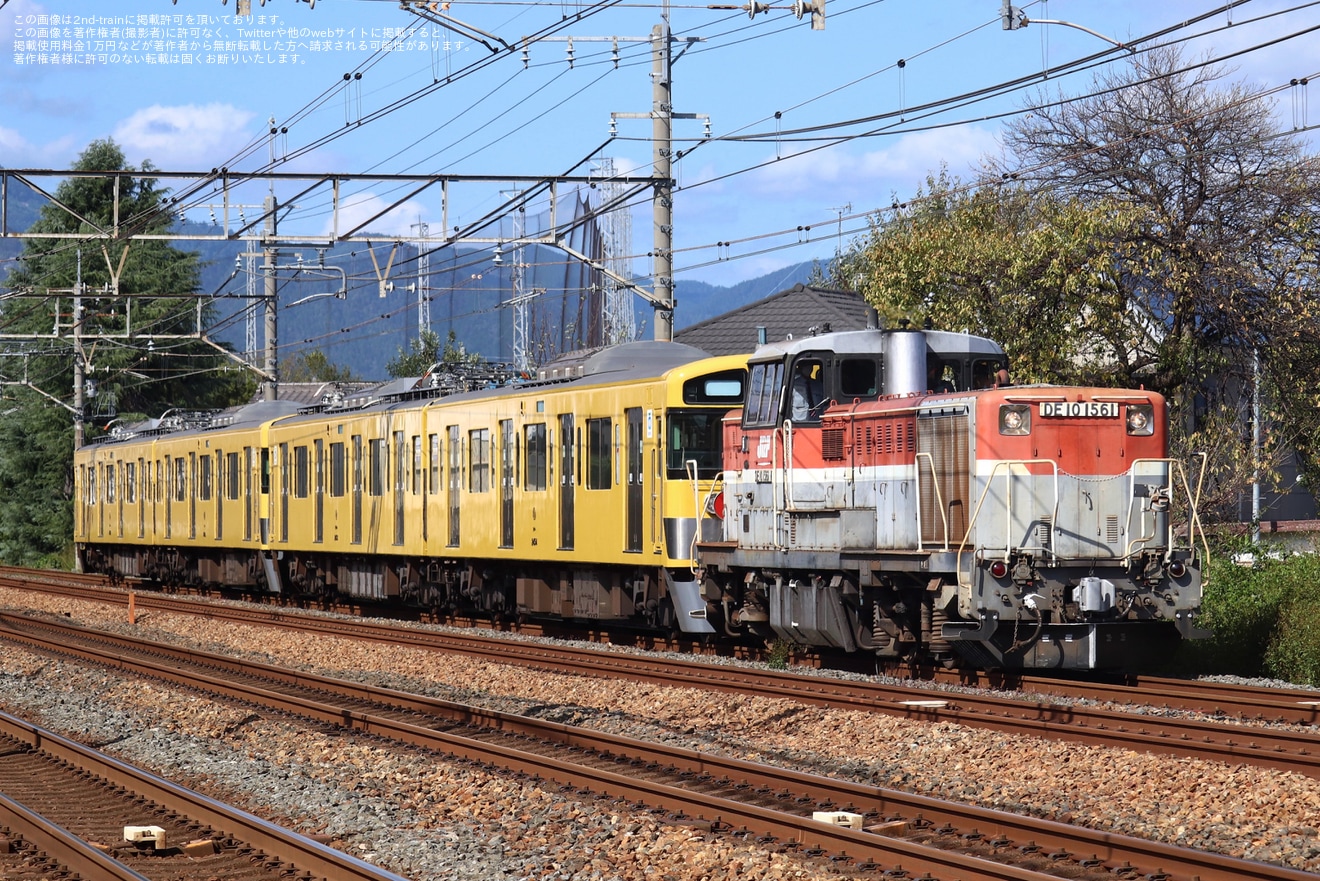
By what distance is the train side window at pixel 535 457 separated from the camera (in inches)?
818

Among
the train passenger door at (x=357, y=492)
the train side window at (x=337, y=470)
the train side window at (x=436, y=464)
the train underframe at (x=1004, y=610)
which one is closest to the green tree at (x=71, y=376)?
the train side window at (x=337, y=470)

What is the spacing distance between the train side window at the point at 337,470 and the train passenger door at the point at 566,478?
840 centimetres

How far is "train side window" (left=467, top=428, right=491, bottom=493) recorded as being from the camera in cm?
2241

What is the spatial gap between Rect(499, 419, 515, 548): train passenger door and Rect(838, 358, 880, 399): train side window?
7.28 metres

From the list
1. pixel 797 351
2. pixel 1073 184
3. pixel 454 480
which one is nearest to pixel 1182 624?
pixel 797 351

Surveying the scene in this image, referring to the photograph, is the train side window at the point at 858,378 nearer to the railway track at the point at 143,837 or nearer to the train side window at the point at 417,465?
the railway track at the point at 143,837

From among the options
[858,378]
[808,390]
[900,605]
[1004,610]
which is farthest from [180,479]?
[1004,610]

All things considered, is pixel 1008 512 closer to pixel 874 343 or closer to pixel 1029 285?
pixel 874 343

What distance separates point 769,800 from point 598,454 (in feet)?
33.8

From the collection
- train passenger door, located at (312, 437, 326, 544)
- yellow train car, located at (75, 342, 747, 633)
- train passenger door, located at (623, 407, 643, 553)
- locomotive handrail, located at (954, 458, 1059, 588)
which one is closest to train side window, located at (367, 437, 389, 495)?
yellow train car, located at (75, 342, 747, 633)

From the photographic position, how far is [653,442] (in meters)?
18.0

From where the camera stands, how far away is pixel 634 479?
18.4 metres

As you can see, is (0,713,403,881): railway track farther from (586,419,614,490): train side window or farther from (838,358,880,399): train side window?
(586,419,614,490): train side window

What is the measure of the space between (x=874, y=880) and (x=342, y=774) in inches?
186
